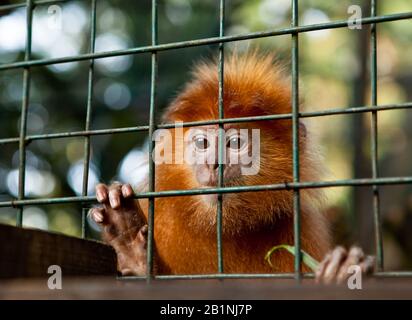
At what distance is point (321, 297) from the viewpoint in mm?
1911

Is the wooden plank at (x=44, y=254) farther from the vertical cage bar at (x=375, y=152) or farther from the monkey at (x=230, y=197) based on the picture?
the vertical cage bar at (x=375, y=152)

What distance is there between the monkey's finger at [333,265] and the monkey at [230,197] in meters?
1.25

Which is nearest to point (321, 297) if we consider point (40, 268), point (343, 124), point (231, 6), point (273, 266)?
point (40, 268)

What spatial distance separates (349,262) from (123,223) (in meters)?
1.56

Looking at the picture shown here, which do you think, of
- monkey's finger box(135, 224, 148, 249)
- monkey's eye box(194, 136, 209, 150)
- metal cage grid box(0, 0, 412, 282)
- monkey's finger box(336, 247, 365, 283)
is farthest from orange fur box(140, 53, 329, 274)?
monkey's finger box(336, 247, 365, 283)

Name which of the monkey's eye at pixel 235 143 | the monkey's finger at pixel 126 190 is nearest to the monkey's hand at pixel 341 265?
the monkey's finger at pixel 126 190

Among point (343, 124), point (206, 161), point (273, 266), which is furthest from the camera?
point (343, 124)

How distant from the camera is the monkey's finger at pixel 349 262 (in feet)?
9.43

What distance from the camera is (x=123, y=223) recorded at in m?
4.16

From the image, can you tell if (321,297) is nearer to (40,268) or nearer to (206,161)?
(40,268)

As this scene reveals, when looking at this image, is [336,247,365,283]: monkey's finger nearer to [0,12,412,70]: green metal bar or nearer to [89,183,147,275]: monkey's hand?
[0,12,412,70]: green metal bar

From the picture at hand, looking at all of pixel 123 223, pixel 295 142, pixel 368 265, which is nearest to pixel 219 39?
pixel 295 142

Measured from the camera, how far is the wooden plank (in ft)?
8.18
